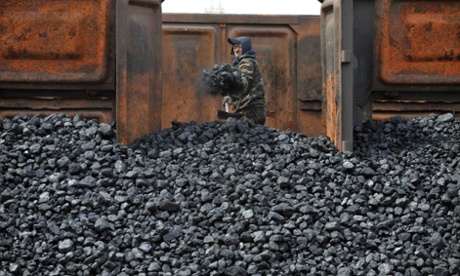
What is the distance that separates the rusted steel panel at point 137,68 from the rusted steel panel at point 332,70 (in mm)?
1295

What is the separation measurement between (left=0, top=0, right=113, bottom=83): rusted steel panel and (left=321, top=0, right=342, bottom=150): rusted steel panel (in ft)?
5.55

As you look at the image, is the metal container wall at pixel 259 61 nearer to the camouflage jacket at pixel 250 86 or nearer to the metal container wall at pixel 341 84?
the camouflage jacket at pixel 250 86

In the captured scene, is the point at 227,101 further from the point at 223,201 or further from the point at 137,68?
the point at 223,201

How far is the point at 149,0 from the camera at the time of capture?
24.6ft

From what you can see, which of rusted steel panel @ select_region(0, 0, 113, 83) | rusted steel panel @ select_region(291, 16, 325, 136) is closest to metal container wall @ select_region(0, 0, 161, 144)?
rusted steel panel @ select_region(0, 0, 113, 83)

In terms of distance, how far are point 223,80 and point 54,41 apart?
1.32m

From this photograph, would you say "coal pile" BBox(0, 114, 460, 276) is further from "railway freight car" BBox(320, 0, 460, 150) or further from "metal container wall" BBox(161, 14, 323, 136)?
"metal container wall" BBox(161, 14, 323, 136)

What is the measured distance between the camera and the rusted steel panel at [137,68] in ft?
23.8

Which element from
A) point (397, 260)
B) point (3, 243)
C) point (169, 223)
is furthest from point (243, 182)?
point (3, 243)

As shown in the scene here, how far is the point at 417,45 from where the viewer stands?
7.81m

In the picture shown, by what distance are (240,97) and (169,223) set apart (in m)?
2.18

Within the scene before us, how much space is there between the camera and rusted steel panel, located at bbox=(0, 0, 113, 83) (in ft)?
24.8

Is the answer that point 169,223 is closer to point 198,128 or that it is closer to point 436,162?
point 198,128

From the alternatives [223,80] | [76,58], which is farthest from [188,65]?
[76,58]
